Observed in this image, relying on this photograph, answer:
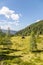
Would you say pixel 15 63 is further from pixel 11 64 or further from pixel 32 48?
pixel 32 48

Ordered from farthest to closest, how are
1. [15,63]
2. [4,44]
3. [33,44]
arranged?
[4,44], [33,44], [15,63]

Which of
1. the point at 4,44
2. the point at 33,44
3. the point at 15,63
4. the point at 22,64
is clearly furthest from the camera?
the point at 4,44

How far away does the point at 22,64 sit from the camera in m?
43.6

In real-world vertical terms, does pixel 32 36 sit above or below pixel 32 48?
above

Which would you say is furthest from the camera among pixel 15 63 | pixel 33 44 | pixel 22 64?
pixel 33 44

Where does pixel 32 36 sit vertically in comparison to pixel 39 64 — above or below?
above

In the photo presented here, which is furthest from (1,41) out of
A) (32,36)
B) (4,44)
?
(32,36)

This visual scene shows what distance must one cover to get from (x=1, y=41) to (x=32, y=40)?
2799 cm

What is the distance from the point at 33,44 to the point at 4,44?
26.6 m

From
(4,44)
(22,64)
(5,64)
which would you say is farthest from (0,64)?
(4,44)

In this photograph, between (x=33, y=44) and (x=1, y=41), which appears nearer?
(x=33, y=44)

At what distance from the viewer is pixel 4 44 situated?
9438 cm

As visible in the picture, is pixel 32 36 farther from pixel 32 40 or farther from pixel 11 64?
pixel 11 64

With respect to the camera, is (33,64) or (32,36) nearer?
(33,64)
